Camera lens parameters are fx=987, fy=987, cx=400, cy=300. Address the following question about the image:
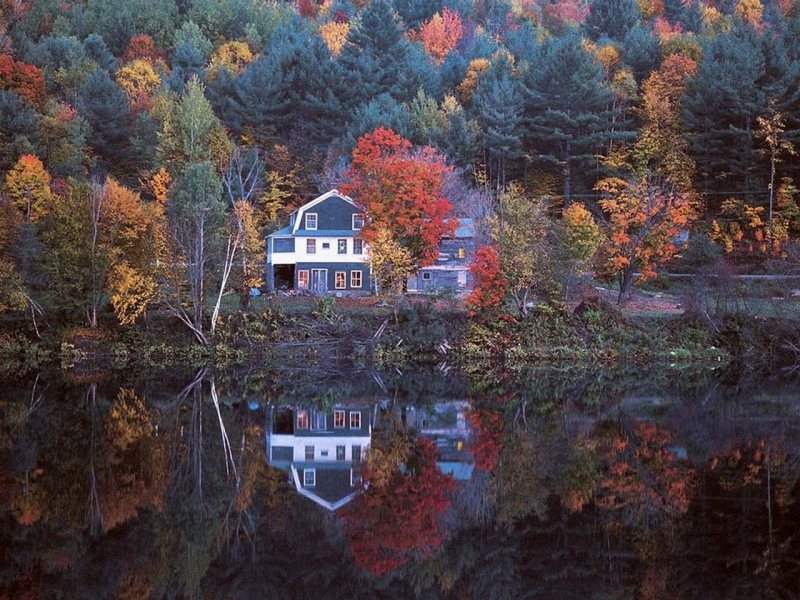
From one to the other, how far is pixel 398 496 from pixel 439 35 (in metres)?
79.9

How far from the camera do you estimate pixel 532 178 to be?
228ft

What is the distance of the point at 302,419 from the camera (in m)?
29.3

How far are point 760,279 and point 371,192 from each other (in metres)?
20.9

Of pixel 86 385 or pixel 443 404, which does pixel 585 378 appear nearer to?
pixel 443 404

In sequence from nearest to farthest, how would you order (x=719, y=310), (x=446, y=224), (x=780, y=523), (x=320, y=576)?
(x=320, y=576) < (x=780, y=523) < (x=719, y=310) < (x=446, y=224)

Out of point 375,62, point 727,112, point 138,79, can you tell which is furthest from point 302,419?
point 138,79

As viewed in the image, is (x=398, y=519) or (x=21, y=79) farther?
(x=21, y=79)

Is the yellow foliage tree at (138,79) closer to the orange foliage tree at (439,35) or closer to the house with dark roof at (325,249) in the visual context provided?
the orange foliage tree at (439,35)

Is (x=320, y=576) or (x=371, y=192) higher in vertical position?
(x=371, y=192)

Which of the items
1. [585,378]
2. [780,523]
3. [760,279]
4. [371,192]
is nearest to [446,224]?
[371,192]

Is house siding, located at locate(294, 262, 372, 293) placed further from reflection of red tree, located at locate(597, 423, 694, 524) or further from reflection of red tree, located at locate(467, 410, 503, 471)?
reflection of red tree, located at locate(597, 423, 694, 524)

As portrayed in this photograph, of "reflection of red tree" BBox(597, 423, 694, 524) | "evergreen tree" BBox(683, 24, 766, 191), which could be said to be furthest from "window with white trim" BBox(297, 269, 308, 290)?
"reflection of red tree" BBox(597, 423, 694, 524)

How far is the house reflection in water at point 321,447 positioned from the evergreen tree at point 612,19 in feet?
218

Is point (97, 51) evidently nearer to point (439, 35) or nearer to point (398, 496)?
point (439, 35)
